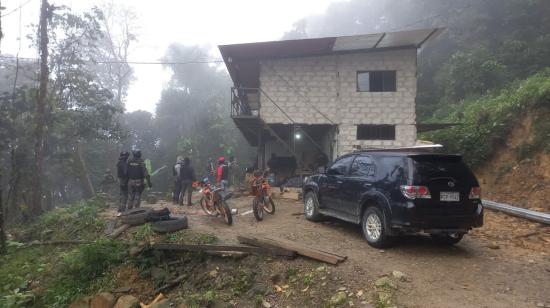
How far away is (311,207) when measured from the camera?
384 inches

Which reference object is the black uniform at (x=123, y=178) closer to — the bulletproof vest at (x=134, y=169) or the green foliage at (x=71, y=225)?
the bulletproof vest at (x=134, y=169)

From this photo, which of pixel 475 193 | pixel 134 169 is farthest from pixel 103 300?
Result: pixel 475 193

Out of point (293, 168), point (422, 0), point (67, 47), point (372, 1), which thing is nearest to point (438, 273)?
point (293, 168)

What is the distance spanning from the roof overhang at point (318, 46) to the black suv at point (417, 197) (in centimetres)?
831

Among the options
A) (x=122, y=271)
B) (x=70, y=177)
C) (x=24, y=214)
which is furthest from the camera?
(x=70, y=177)

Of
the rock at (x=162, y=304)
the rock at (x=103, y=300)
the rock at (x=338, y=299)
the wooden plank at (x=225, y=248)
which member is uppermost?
the wooden plank at (x=225, y=248)

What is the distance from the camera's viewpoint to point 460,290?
200 inches

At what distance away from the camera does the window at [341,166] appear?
8.30m

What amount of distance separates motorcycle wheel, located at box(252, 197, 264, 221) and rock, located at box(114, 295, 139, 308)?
158 inches

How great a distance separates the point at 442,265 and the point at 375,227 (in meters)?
1.34

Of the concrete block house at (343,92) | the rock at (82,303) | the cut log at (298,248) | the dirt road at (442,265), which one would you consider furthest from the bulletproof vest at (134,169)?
the concrete block house at (343,92)

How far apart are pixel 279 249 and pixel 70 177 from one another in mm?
23173

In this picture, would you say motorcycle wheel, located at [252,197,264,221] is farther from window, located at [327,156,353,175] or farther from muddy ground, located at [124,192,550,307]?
window, located at [327,156,353,175]

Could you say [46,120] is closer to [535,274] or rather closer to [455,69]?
[535,274]
